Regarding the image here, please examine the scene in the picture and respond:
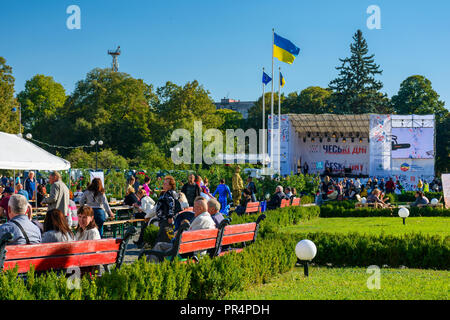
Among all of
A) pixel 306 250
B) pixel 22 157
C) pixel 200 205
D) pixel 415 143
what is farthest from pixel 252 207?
pixel 415 143

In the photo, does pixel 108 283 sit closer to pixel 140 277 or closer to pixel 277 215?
pixel 140 277

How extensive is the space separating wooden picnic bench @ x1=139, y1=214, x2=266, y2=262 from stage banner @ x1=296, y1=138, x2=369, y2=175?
33363mm

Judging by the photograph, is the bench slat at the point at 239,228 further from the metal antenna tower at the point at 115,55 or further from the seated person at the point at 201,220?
the metal antenna tower at the point at 115,55

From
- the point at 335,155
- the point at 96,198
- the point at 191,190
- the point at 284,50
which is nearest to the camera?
the point at 96,198

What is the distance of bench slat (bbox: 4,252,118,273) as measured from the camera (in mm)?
4426

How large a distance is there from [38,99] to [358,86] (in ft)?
104

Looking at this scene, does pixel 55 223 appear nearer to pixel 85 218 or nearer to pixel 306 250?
pixel 85 218

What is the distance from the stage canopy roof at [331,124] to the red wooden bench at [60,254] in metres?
30.8

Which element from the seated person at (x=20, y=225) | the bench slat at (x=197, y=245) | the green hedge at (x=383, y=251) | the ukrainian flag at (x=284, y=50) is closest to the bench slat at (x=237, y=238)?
the bench slat at (x=197, y=245)

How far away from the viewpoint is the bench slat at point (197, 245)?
5773mm

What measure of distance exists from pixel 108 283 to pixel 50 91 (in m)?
52.6

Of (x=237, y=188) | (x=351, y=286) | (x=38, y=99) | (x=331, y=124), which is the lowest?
(x=351, y=286)

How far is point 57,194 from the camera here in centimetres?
894

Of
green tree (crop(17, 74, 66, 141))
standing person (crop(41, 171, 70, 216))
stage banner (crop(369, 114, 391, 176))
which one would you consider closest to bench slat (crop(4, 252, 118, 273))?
standing person (crop(41, 171, 70, 216))
